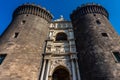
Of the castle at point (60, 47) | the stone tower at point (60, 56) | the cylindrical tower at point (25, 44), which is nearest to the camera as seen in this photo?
the cylindrical tower at point (25, 44)

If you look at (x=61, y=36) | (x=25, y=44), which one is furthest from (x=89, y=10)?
(x=25, y=44)

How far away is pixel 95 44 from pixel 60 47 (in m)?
3.88

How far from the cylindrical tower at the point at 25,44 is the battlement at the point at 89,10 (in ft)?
13.3

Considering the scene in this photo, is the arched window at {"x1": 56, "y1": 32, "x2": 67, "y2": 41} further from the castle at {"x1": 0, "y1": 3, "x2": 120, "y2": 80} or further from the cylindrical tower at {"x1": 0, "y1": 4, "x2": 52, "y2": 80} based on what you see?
the cylindrical tower at {"x1": 0, "y1": 4, "x2": 52, "y2": 80}

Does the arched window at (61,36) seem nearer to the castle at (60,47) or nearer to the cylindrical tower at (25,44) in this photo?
the castle at (60,47)

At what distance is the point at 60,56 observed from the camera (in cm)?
1653

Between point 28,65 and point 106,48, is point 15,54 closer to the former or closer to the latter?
point 28,65

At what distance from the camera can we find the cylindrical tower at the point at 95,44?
1341cm

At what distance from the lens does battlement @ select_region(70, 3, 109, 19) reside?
837 inches

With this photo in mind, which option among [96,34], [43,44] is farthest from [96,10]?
Answer: [43,44]

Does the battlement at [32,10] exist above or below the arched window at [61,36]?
above

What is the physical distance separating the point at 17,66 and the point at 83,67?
590 cm

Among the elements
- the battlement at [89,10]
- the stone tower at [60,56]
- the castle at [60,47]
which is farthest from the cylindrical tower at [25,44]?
the battlement at [89,10]

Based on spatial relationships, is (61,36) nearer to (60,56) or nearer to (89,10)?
(60,56)
